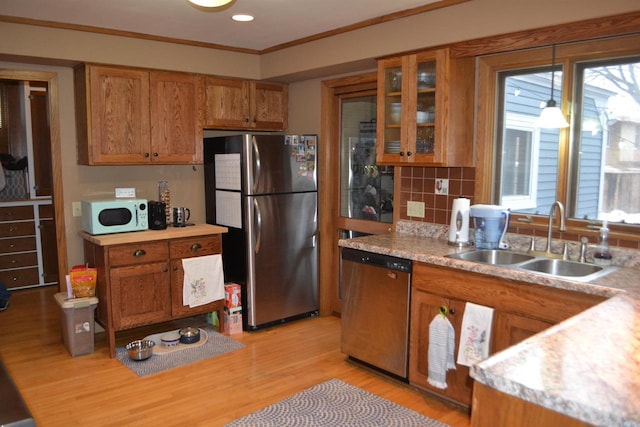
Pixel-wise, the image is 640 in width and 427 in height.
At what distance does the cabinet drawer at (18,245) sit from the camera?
5604mm

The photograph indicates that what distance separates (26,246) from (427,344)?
15.6ft

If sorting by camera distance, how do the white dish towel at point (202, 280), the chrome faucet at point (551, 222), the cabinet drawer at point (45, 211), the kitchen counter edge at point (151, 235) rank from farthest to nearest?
the cabinet drawer at point (45, 211) → the white dish towel at point (202, 280) → the kitchen counter edge at point (151, 235) → the chrome faucet at point (551, 222)

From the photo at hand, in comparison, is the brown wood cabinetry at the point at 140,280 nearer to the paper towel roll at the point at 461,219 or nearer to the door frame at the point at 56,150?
the door frame at the point at 56,150

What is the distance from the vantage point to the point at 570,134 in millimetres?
3025

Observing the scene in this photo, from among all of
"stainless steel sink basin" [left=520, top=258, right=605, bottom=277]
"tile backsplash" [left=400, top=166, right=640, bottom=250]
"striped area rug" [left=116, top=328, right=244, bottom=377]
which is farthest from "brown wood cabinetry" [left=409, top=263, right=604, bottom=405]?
"striped area rug" [left=116, top=328, right=244, bottom=377]

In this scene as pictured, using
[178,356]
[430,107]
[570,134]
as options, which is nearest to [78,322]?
[178,356]

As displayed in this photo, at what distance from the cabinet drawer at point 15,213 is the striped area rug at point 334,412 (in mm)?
4133

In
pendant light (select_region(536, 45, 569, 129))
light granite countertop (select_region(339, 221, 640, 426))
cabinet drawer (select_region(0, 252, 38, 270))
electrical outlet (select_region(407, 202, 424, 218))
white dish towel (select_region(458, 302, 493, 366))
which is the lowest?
cabinet drawer (select_region(0, 252, 38, 270))

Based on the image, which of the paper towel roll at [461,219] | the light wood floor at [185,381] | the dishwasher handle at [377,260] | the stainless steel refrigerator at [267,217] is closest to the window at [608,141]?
the paper towel roll at [461,219]

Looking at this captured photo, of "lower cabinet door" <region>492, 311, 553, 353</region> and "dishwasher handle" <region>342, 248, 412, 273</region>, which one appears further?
"dishwasher handle" <region>342, 248, 412, 273</region>

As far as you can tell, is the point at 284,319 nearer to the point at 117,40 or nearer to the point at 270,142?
the point at 270,142

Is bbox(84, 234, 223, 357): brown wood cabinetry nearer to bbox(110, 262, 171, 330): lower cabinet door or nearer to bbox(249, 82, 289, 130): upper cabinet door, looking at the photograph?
bbox(110, 262, 171, 330): lower cabinet door

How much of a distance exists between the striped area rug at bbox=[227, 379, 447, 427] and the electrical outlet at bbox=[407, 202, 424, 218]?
4.44 ft

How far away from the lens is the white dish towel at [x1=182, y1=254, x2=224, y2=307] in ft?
13.3
